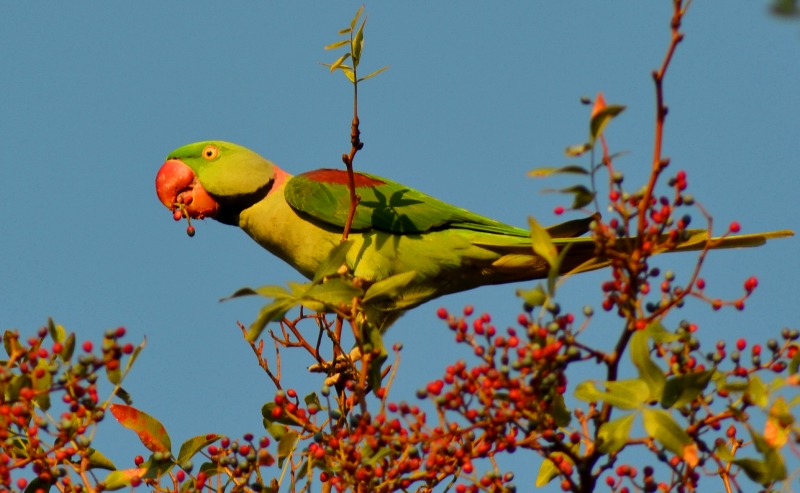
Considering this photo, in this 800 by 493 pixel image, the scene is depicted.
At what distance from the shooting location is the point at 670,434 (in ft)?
6.82

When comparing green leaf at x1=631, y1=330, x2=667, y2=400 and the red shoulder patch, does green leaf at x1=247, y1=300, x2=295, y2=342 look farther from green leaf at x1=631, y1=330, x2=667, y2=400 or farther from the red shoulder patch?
the red shoulder patch

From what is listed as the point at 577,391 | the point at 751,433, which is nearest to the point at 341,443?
the point at 577,391

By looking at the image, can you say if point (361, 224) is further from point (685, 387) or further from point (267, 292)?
point (685, 387)

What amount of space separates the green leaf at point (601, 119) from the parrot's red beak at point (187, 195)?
352cm

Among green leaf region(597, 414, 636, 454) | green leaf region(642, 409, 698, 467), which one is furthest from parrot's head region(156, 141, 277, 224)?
green leaf region(642, 409, 698, 467)

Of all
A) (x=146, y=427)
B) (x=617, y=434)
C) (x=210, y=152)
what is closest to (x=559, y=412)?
(x=617, y=434)

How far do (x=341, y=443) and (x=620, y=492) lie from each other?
2.93ft

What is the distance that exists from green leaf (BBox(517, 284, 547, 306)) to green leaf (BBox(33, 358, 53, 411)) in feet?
4.82

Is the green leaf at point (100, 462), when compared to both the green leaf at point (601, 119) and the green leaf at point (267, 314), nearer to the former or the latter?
the green leaf at point (267, 314)

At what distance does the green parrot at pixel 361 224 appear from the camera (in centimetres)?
487

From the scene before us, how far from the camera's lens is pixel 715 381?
2.32 meters

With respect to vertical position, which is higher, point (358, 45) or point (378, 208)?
point (378, 208)

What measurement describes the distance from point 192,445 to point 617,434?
66.1 inches

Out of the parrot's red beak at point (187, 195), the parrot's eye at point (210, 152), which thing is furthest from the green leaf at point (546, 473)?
the parrot's eye at point (210, 152)
